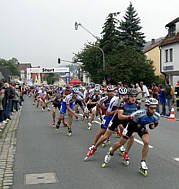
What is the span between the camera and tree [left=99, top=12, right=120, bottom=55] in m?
50.1

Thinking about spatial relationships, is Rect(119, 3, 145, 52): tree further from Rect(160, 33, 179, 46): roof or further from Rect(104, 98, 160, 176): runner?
Rect(104, 98, 160, 176): runner

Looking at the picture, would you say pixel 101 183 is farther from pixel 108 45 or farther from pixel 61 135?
pixel 108 45

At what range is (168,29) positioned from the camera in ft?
148

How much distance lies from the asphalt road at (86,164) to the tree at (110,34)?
39.5 m

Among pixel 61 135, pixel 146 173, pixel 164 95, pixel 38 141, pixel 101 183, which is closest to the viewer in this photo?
pixel 101 183

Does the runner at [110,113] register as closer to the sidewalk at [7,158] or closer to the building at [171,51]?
the sidewalk at [7,158]

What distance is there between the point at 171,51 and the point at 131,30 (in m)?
12.2

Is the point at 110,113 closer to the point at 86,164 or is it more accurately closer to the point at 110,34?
the point at 86,164

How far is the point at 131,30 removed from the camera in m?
54.2

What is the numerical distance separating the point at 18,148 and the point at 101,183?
170 inches

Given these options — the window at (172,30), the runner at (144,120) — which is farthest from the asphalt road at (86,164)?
the window at (172,30)

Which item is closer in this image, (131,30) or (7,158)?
(7,158)

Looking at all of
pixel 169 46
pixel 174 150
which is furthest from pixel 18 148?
pixel 169 46

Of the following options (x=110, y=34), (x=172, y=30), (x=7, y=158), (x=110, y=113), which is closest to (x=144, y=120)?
(x=110, y=113)
